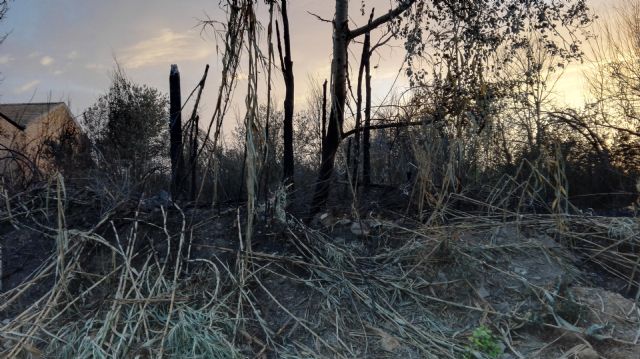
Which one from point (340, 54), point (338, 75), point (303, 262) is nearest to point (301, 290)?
point (303, 262)

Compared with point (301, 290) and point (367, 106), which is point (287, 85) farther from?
point (301, 290)

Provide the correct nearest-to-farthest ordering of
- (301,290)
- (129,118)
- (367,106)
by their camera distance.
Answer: (301,290) < (367,106) < (129,118)

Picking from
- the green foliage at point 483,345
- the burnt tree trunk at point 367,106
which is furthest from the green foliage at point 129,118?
the green foliage at point 483,345

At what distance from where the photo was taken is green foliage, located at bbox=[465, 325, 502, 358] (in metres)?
3.30

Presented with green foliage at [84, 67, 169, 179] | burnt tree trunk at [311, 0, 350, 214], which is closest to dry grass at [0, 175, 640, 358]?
burnt tree trunk at [311, 0, 350, 214]

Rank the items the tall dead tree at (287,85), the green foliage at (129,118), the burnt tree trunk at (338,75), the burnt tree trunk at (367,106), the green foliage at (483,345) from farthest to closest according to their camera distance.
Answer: the green foliage at (129,118) < the burnt tree trunk at (367,106) < the tall dead tree at (287,85) < the burnt tree trunk at (338,75) < the green foliage at (483,345)

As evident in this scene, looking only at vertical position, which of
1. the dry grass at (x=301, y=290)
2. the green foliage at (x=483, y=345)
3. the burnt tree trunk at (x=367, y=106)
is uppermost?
the burnt tree trunk at (x=367, y=106)

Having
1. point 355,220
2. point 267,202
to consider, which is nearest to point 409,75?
point 355,220

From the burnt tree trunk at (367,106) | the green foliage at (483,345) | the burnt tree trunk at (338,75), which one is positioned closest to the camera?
the green foliage at (483,345)

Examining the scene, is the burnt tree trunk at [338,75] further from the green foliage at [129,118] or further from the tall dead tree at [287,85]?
the green foliage at [129,118]

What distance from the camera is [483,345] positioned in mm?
3328

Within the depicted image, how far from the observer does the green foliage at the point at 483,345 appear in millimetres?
3303

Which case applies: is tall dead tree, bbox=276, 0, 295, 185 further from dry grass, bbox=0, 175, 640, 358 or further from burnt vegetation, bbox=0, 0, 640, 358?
dry grass, bbox=0, 175, 640, 358

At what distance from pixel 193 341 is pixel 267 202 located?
154 centimetres
